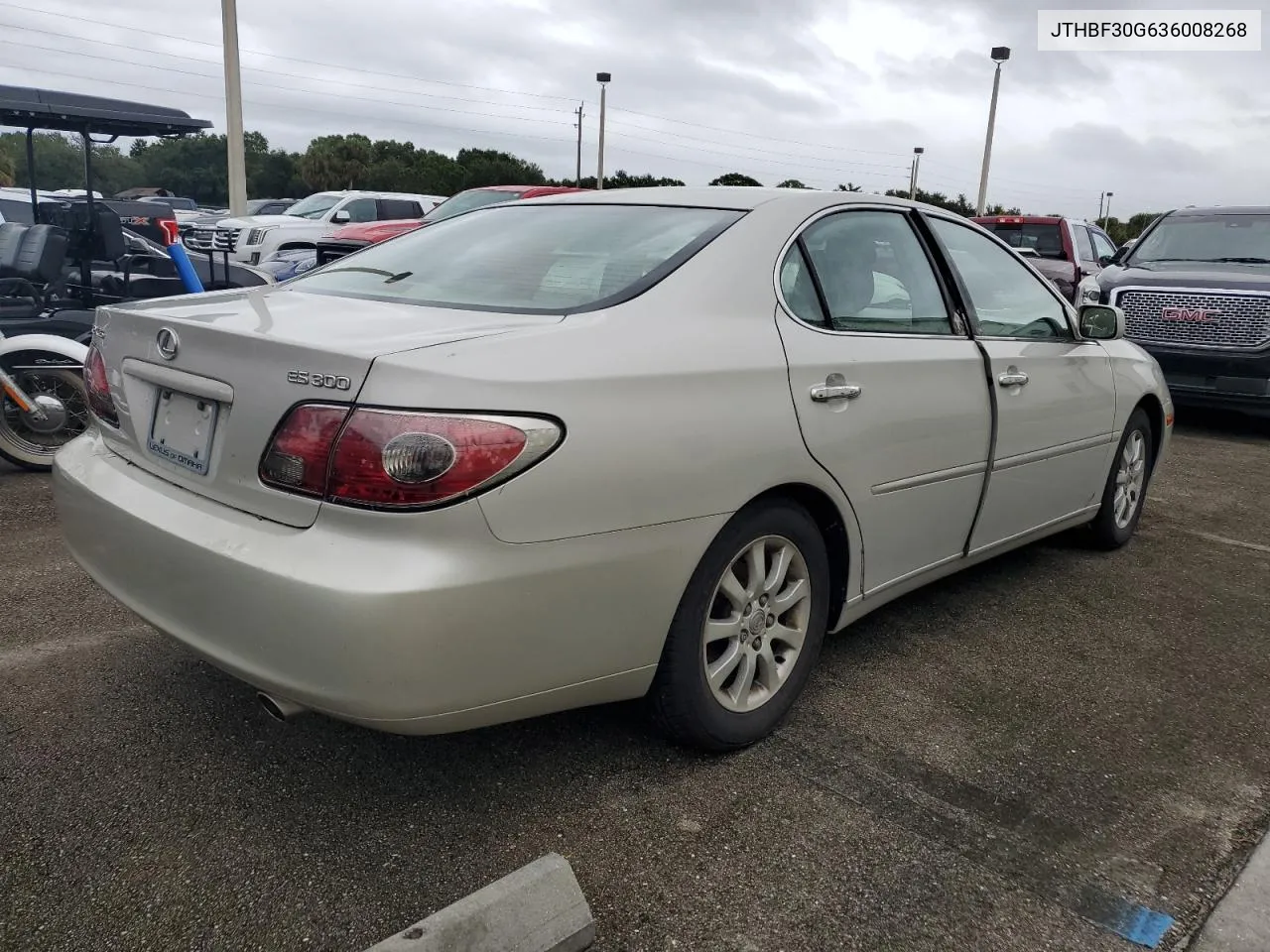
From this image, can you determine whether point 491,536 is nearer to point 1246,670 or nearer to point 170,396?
point 170,396

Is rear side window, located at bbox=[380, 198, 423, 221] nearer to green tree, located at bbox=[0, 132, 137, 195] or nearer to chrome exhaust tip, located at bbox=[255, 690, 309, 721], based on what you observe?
green tree, located at bbox=[0, 132, 137, 195]

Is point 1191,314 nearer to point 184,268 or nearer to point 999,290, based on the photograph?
point 999,290

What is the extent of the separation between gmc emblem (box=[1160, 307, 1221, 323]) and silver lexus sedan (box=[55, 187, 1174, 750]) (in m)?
5.89

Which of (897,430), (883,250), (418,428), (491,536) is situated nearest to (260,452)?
(418,428)

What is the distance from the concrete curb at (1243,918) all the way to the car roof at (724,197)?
2066 mm

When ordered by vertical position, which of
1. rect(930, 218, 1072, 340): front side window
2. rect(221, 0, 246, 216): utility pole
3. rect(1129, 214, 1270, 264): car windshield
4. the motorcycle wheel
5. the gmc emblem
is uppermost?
rect(221, 0, 246, 216): utility pole

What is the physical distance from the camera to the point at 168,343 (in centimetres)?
245

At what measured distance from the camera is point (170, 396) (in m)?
2.46

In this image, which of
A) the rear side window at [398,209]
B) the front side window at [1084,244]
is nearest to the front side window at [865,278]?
the front side window at [1084,244]

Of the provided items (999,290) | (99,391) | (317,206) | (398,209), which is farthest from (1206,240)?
(317,206)

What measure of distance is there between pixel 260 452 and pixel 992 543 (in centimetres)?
266

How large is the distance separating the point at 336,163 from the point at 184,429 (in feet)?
188

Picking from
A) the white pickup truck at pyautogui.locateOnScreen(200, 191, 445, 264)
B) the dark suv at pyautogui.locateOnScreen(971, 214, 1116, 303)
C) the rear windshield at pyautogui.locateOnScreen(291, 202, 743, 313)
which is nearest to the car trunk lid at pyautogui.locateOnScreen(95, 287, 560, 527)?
the rear windshield at pyautogui.locateOnScreen(291, 202, 743, 313)

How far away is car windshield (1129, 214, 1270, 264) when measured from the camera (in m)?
8.94
